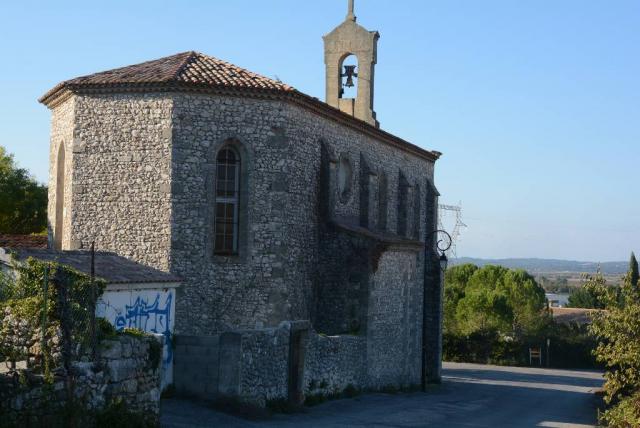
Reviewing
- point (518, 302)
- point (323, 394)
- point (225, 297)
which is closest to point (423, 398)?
point (323, 394)

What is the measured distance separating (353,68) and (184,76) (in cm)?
1169

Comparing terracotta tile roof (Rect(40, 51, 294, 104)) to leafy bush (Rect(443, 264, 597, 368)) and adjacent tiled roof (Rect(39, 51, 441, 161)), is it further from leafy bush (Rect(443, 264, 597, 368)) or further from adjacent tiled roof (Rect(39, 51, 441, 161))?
leafy bush (Rect(443, 264, 597, 368))

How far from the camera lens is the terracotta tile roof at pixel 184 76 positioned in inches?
944

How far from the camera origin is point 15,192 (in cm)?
4150

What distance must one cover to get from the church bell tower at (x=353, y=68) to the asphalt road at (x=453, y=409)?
35.9 ft

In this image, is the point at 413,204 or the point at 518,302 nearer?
the point at 413,204

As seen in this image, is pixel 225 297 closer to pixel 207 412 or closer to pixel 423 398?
pixel 207 412

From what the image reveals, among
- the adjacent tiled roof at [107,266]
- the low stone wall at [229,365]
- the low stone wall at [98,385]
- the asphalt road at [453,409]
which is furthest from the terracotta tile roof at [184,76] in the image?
the low stone wall at [98,385]

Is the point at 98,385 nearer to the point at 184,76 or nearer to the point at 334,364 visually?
the point at 334,364

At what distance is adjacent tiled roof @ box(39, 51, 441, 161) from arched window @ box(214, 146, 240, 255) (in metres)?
1.76

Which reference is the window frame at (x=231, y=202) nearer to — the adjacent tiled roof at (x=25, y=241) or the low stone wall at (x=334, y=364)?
the low stone wall at (x=334, y=364)

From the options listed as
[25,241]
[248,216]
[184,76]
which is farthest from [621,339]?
[25,241]

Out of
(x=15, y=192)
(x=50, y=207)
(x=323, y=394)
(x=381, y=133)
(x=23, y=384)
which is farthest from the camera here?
(x=15, y=192)

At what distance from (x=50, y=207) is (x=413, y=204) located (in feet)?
51.0
